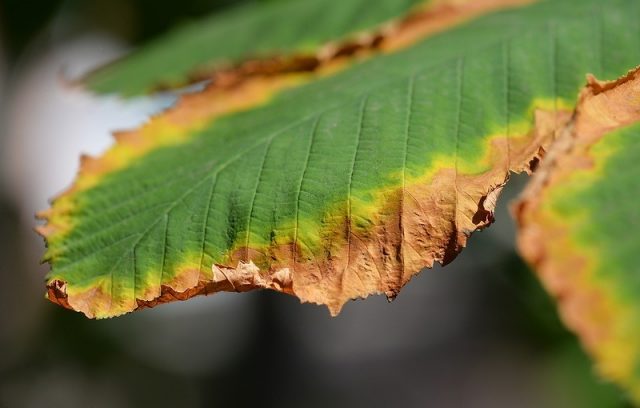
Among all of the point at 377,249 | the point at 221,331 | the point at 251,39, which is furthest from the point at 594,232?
the point at 221,331

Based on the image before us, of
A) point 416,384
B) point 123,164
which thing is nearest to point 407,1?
point 123,164

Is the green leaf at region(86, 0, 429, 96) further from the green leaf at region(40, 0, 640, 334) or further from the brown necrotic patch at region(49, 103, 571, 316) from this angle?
the brown necrotic patch at region(49, 103, 571, 316)

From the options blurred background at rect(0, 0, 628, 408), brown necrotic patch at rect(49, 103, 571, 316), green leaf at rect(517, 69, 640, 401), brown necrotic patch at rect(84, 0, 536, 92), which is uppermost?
green leaf at rect(517, 69, 640, 401)

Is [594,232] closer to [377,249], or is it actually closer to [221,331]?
[377,249]

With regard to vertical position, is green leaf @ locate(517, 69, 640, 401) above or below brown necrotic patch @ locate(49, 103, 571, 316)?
above

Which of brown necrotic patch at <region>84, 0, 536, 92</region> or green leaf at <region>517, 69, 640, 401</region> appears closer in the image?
green leaf at <region>517, 69, 640, 401</region>

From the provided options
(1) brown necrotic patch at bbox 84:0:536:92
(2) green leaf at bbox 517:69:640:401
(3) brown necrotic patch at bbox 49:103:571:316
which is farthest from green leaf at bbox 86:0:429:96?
Answer: (2) green leaf at bbox 517:69:640:401

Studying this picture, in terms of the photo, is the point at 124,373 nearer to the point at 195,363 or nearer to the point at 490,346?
the point at 195,363

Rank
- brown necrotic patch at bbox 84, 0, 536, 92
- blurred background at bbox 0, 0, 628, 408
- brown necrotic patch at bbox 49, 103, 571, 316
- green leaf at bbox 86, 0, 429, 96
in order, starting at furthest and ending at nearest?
blurred background at bbox 0, 0, 628, 408
green leaf at bbox 86, 0, 429, 96
brown necrotic patch at bbox 84, 0, 536, 92
brown necrotic patch at bbox 49, 103, 571, 316
